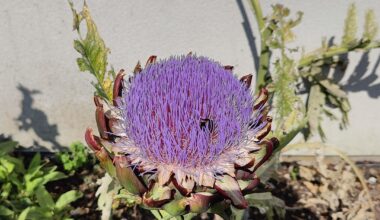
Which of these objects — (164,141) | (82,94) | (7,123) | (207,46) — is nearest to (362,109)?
(207,46)

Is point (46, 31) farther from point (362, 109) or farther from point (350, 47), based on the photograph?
point (362, 109)

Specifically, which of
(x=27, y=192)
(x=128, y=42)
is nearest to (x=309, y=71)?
(x=128, y=42)

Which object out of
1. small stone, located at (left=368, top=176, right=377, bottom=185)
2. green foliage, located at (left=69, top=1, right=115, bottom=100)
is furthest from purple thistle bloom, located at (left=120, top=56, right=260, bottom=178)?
small stone, located at (left=368, top=176, right=377, bottom=185)

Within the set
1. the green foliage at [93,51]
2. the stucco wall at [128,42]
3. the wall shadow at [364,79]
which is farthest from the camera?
the wall shadow at [364,79]

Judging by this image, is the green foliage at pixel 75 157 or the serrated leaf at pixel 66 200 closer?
the serrated leaf at pixel 66 200

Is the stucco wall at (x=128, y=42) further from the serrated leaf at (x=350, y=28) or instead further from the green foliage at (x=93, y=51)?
the green foliage at (x=93, y=51)

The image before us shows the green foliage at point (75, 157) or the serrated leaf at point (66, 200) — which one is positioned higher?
the green foliage at point (75, 157)

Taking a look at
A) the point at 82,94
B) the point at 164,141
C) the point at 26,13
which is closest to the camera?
the point at 164,141

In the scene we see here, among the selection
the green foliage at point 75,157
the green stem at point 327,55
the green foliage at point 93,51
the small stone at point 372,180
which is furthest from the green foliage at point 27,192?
the small stone at point 372,180
